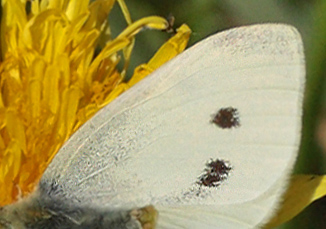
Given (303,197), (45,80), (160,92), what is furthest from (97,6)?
(303,197)

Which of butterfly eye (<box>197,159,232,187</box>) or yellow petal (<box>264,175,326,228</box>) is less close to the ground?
yellow petal (<box>264,175,326,228</box>)

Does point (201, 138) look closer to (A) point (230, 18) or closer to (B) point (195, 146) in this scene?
(B) point (195, 146)

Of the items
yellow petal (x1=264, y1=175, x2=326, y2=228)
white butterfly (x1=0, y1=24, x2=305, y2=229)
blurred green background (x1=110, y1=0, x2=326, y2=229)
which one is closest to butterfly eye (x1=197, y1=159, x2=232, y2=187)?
white butterfly (x1=0, y1=24, x2=305, y2=229)

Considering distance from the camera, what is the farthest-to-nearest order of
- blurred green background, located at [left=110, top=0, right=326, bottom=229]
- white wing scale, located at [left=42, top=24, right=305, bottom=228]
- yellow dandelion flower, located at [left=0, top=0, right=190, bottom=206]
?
blurred green background, located at [left=110, top=0, right=326, bottom=229] < yellow dandelion flower, located at [left=0, top=0, right=190, bottom=206] < white wing scale, located at [left=42, top=24, right=305, bottom=228]

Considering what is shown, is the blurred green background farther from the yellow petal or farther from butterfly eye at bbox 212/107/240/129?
butterfly eye at bbox 212/107/240/129

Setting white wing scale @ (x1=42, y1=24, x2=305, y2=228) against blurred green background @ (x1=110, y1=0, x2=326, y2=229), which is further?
blurred green background @ (x1=110, y1=0, x2=326, y2=229)

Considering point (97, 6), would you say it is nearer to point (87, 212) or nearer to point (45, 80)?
point (45, 80)

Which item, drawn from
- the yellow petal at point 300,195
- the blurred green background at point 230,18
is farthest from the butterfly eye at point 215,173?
the blurred green background at point 230,18

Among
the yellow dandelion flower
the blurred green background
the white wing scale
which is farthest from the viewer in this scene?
the blurred green background

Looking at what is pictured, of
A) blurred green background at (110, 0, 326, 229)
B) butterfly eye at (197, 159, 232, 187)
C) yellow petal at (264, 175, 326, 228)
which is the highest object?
blurred green background at (110, 0, 326, 229)
